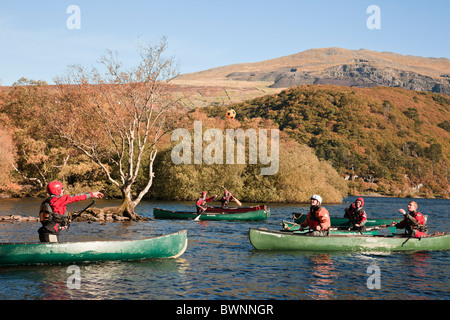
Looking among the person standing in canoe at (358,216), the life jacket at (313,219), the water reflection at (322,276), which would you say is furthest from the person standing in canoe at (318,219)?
the person standing in canoe at (358,216)

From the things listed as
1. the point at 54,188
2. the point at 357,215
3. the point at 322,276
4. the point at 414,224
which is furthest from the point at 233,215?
the point at 54,188

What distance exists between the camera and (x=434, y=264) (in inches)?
674

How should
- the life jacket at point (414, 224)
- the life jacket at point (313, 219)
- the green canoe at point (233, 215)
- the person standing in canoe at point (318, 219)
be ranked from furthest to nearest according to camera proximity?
the green canoe at point (233, 215) → the life jacket at point (414, 224) → the life jacket at point (313, 219) → the person standing in canoe at point (318, 219)

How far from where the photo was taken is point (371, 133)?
464ft

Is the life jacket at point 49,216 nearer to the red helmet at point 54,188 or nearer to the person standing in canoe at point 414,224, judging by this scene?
the red helmet at point 54,188

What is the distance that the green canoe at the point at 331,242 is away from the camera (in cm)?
1808

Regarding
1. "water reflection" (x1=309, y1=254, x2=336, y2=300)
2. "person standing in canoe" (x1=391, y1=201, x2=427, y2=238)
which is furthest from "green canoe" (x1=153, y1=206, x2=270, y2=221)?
"water reflection" (x1=309, y1=254, x2=336, y2=300)

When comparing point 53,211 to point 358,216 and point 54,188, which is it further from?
point 358,216

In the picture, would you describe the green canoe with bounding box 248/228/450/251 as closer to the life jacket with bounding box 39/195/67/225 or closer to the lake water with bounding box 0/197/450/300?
the lake water with bounding box 0/197/450/300

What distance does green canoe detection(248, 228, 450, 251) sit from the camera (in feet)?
59.3

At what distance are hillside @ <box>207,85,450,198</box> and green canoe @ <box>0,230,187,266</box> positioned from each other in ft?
338

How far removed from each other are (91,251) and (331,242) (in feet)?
32.0

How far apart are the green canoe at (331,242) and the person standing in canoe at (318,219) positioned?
0.95 ft
